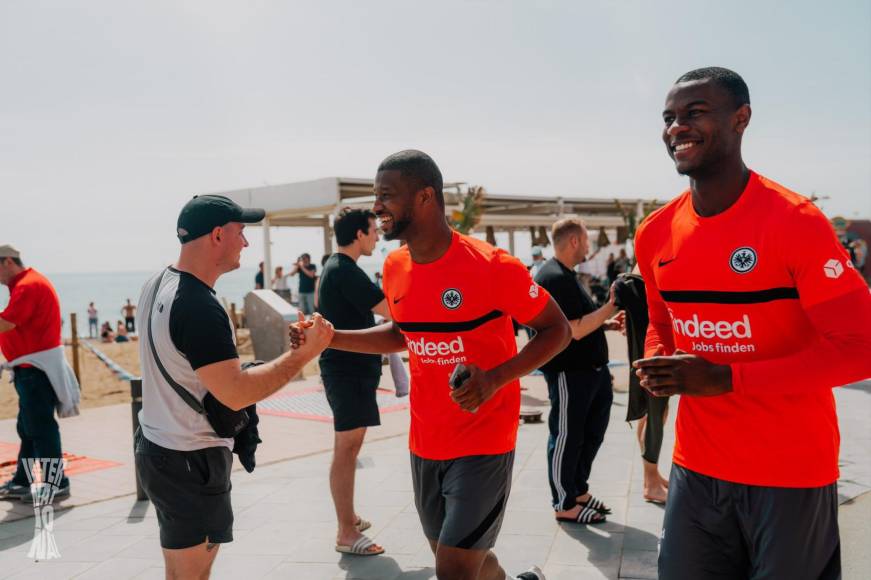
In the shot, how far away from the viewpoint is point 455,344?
3176 millimetres

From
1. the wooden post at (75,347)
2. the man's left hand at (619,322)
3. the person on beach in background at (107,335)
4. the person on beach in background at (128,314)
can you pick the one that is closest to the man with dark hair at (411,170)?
the man's left hand at (619,322)

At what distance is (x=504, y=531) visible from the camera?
205 inches

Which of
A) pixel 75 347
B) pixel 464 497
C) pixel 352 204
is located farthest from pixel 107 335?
pixel 464 497

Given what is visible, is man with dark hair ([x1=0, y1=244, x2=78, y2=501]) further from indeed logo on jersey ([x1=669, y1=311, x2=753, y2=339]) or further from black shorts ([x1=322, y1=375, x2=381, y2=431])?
indeed logo on jersey ([x1=669, y1=311, x2=753, y2=339])

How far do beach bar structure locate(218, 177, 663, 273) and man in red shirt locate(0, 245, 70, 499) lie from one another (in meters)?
11.8

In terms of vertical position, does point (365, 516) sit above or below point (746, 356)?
below

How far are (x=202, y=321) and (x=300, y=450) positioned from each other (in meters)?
5.47

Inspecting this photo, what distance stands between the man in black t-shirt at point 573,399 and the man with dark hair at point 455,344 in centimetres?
203

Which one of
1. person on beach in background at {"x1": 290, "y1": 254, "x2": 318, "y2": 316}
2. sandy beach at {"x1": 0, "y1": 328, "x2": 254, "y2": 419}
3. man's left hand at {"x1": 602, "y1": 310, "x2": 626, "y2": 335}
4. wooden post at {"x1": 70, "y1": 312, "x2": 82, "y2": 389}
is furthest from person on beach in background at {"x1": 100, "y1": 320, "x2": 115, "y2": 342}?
man's left hand at {"x1": 602, "y1": 310, "x2": 626, "y2": 335}

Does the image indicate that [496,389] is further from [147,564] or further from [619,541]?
[147,564]

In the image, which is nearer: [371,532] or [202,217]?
[202,217]

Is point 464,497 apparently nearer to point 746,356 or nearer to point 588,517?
point 746,356

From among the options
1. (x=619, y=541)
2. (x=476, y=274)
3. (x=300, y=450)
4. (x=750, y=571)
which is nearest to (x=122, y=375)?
(x=300, y=450)

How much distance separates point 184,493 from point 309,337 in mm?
776
